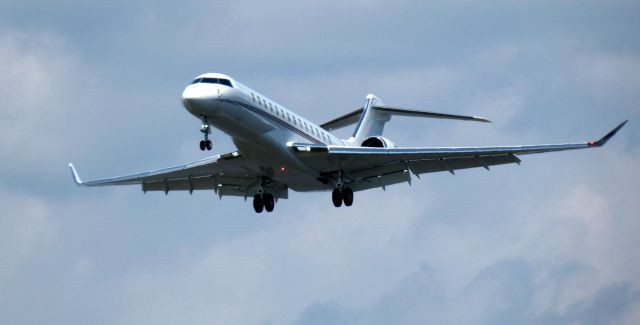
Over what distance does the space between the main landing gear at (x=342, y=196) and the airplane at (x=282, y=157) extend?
3 cm

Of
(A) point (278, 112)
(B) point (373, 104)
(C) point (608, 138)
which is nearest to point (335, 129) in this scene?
(B) point (373, 104)

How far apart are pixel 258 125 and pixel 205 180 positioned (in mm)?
7178

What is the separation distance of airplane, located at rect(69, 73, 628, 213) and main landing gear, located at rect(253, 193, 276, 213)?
0.03 meters

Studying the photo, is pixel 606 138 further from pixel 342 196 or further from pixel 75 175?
pixel 75 175

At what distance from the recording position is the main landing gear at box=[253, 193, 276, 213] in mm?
46688

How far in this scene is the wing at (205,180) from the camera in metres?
45.5

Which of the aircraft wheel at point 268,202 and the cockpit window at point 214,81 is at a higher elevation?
the cockpit window at point 214,81

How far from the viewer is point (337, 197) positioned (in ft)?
149

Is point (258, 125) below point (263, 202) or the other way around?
the other way around

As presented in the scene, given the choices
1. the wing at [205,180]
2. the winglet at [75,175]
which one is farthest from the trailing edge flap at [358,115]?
the winglet at [75,175]

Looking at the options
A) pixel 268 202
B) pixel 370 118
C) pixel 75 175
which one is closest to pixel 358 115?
pixel 370 118

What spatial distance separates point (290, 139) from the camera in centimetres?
4306

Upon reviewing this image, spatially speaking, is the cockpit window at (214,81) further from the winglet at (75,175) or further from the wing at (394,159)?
the winglet at (75,175)

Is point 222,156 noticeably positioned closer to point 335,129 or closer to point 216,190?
point 216,190
